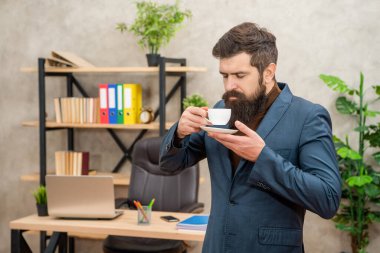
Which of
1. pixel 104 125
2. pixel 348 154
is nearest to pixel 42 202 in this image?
pixel 104 125

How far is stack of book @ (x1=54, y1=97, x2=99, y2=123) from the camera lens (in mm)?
4266

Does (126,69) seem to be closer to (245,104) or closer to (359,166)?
(359,166)

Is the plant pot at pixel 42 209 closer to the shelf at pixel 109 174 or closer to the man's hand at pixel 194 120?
the shelf at pixel 109 174

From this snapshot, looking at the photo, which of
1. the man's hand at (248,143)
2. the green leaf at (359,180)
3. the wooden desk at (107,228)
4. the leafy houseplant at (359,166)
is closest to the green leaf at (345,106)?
the leafy houseplant at (359,166)

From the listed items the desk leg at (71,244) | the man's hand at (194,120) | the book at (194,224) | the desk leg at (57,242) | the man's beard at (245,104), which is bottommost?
the desk leg at (71,244)

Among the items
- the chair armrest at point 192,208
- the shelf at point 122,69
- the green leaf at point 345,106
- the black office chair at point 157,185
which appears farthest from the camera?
the shelf at point 122,69

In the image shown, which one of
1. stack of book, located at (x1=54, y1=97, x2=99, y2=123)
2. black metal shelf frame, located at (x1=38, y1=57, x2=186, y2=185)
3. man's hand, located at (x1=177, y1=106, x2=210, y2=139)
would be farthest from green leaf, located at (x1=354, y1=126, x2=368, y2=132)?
man's hand, located at (x1=177, y1=106, x2=210, y2=139)

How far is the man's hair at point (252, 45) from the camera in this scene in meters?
1.64

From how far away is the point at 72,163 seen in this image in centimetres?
428

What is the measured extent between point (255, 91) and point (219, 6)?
8.97 ft

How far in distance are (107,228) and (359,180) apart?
1.83 m

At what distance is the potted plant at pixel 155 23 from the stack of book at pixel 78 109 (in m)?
0.59

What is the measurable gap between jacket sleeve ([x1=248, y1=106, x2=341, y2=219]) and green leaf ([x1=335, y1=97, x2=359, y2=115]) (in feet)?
8.00

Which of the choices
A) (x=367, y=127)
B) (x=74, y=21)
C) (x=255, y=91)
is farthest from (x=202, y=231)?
(x=74, y=21)
